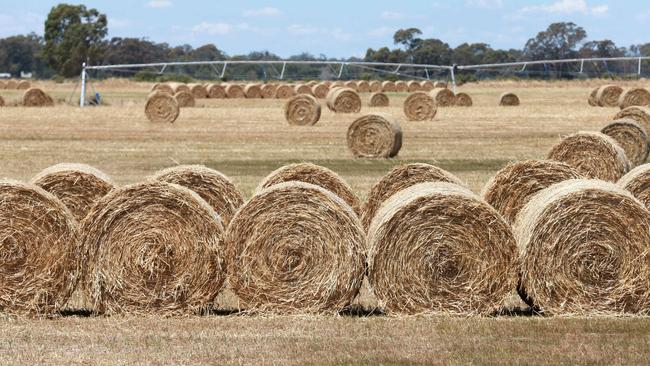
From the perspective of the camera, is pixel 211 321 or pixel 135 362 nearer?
pixel 135 362

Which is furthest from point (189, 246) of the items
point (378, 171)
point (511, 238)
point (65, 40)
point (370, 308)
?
point (65, 40)

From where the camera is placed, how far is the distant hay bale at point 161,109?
44844mm

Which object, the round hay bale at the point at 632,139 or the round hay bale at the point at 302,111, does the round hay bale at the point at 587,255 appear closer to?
the round hay bale at the point at 632,139

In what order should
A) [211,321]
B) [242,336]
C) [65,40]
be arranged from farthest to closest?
[65,40], [211,321], [242,336]

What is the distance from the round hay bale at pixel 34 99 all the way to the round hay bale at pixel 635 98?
2685cm

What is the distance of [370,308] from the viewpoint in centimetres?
1231

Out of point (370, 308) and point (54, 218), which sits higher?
point (54, 218)

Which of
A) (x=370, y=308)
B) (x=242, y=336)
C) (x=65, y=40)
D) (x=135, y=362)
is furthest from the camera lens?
(x=65, y=40)

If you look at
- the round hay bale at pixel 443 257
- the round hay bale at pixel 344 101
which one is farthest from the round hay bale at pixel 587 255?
the round hay bale at pixel 344 101

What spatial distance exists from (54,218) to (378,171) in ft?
47.9

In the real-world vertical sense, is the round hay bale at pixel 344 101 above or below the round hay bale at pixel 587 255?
below

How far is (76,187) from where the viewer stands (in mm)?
14656

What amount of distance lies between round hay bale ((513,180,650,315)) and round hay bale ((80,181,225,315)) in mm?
3038

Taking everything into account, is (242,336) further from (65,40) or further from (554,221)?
(65,40)
